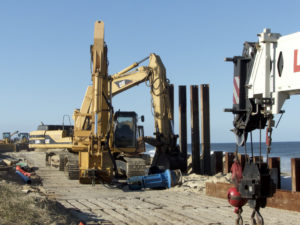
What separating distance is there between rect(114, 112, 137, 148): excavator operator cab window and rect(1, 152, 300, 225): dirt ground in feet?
10.7

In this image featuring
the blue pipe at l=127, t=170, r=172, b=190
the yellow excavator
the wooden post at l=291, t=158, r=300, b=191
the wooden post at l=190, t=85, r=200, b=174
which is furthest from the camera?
the wooden post at l=190, t=85, r=200, b=174

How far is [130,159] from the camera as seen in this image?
1484 cm

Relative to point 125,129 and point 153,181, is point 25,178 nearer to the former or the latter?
point 125,129

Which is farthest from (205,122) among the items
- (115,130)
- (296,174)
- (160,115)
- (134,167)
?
(296,174)

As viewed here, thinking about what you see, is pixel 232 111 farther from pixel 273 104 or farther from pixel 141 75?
pixel 141 75

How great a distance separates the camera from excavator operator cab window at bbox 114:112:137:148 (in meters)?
15.7

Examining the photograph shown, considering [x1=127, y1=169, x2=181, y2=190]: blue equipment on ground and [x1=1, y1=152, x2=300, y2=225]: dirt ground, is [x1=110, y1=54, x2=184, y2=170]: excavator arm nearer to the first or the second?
[x1=127, y1=169, x2=181, y2=190]: blue equipment on ground

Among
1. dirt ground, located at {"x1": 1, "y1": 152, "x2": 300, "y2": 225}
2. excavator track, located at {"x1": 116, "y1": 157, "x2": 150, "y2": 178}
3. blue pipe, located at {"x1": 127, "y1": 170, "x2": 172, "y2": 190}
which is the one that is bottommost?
dirt ground, located at {"x1": 1, "y1": 152, "x2": 300, "y2": 225}

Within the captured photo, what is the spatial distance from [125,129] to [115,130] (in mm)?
386

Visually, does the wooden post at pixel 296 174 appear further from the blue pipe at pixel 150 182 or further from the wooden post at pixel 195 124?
the wooden post at pixel 195 124

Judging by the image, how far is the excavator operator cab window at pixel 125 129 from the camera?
15.7 meters

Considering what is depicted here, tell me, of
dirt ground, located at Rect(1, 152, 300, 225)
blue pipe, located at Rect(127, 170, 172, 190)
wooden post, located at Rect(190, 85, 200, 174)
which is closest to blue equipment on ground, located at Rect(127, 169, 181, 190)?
blue pipe, located at Rect(127, 170, 172, 190)

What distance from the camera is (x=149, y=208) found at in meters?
8.95

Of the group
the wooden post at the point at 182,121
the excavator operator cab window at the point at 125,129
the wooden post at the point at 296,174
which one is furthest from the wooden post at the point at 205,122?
the wooden post at the point at 296,174
